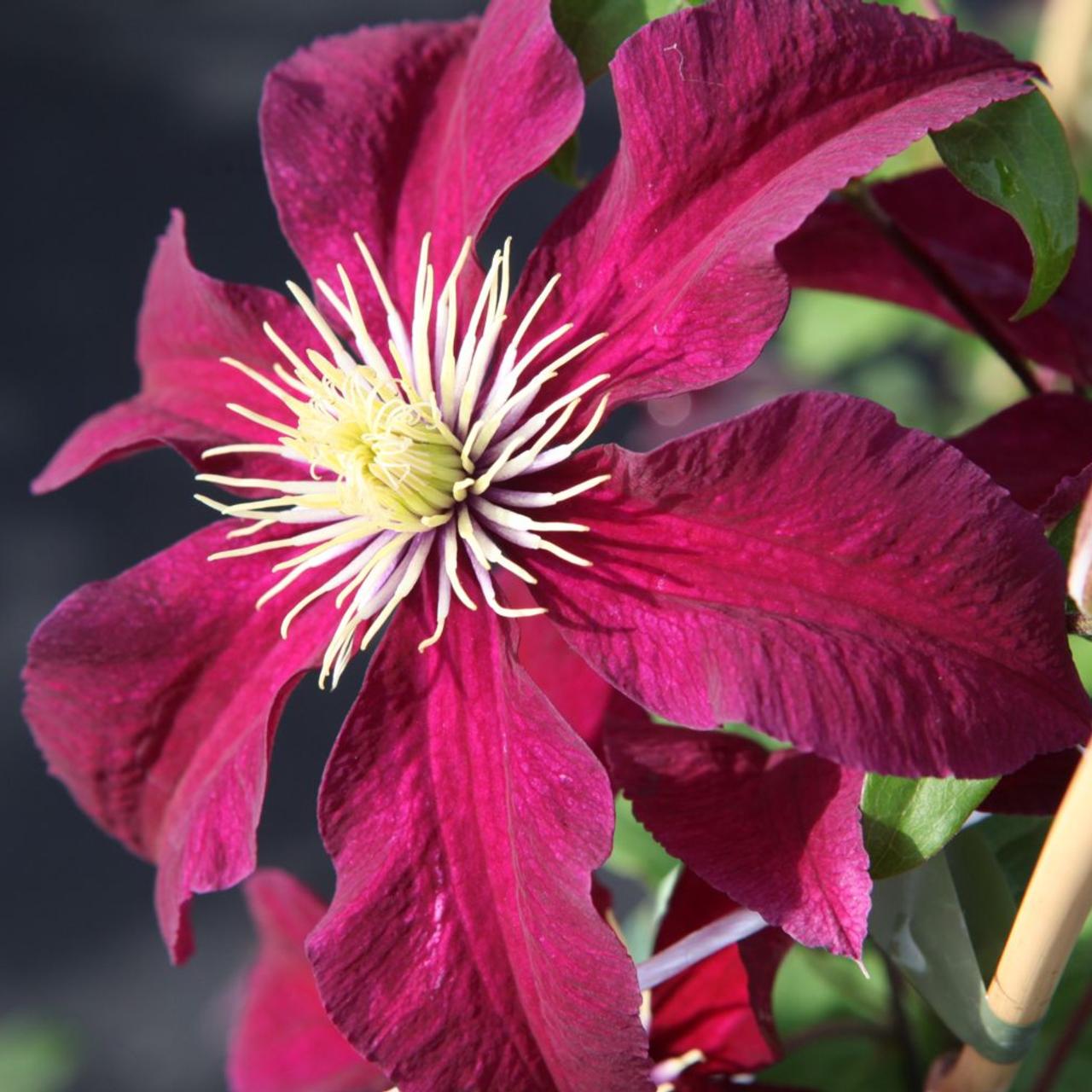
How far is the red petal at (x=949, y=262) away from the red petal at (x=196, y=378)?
0.75 ft

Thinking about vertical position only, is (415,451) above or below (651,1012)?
above

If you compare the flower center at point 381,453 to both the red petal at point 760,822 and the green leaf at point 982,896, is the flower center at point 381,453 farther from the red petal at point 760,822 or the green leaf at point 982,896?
the green leaf at point 982,896

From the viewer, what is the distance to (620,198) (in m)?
0.49

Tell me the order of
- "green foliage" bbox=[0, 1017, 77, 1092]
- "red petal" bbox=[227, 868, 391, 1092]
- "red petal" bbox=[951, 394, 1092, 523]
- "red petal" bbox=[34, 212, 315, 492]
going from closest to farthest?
"red petal" bbox=[951, 394, 1092, 523], "red petal" bbox=[34, 212, 315, 492], "red petal" bbox=[227, 868, 391, 1092], "green foliage" bbox=[0, 1017, 77, 1092]

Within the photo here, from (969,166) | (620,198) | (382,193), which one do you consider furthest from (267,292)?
(969,166)

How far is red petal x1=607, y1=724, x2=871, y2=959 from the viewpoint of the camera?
0.42 metres

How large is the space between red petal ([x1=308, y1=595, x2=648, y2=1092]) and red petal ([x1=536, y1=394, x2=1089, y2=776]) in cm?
5

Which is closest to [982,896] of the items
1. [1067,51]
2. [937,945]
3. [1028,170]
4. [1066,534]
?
[937,945]

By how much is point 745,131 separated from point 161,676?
309 mm

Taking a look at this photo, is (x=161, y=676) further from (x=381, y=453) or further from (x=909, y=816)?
(x=909, y=816)

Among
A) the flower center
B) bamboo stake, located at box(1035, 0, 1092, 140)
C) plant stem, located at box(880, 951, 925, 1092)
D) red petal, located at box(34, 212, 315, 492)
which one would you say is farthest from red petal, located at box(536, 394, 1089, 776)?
bamboo stake, located at box(1035, 0, 1092, 140)

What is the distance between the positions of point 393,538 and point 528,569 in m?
0.06

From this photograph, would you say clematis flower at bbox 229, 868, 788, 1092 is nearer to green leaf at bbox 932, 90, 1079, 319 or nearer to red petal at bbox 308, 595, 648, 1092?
red petal at bbox 308, 595, 648, 1092

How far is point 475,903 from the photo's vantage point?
45cm
